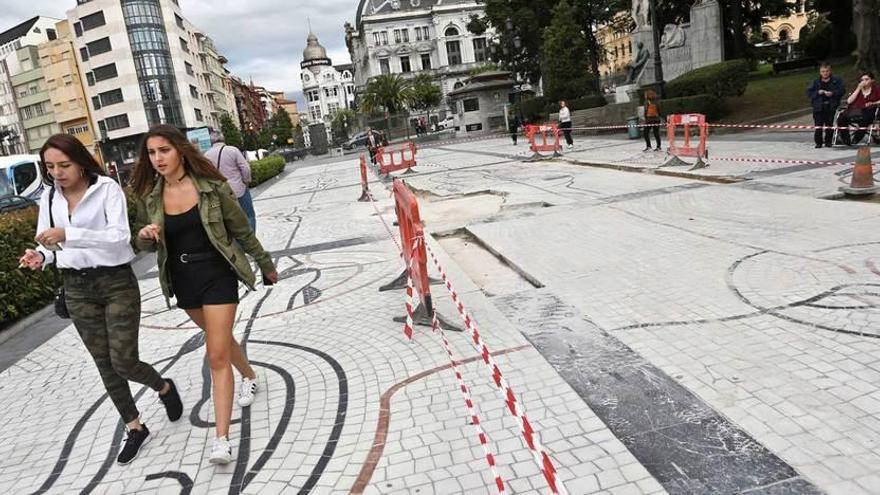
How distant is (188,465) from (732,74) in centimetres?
2056

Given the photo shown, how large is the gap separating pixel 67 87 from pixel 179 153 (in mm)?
81310

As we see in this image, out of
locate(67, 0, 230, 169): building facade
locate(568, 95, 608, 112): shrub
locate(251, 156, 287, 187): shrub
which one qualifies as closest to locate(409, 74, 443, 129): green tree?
locate(67, 0, 230, 169): building facade

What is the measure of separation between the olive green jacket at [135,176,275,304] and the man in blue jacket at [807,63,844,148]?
13.6 m

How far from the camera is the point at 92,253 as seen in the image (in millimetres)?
3379

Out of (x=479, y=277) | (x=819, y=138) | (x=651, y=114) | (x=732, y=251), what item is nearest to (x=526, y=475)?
(x=479, y=277)

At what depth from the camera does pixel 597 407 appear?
3.61 m

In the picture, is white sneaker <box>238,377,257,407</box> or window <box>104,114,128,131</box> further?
window <box>104,114,128,131</box>

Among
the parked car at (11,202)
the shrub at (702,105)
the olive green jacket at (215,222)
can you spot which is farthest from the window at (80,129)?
the olive green jacket at (215,222)

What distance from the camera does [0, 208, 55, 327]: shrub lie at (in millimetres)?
7238

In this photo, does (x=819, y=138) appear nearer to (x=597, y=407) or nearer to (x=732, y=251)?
(x=732, y=251)

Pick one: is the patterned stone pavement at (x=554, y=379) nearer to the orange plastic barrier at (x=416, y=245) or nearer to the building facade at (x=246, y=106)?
the orange plastic barrier at (x=416, y=245)

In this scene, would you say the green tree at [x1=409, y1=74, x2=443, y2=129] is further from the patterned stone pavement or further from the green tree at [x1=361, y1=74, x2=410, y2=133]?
the patterned stone pavement

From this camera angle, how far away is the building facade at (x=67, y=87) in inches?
2714

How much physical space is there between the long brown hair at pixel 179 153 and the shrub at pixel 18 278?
4.95 meters
